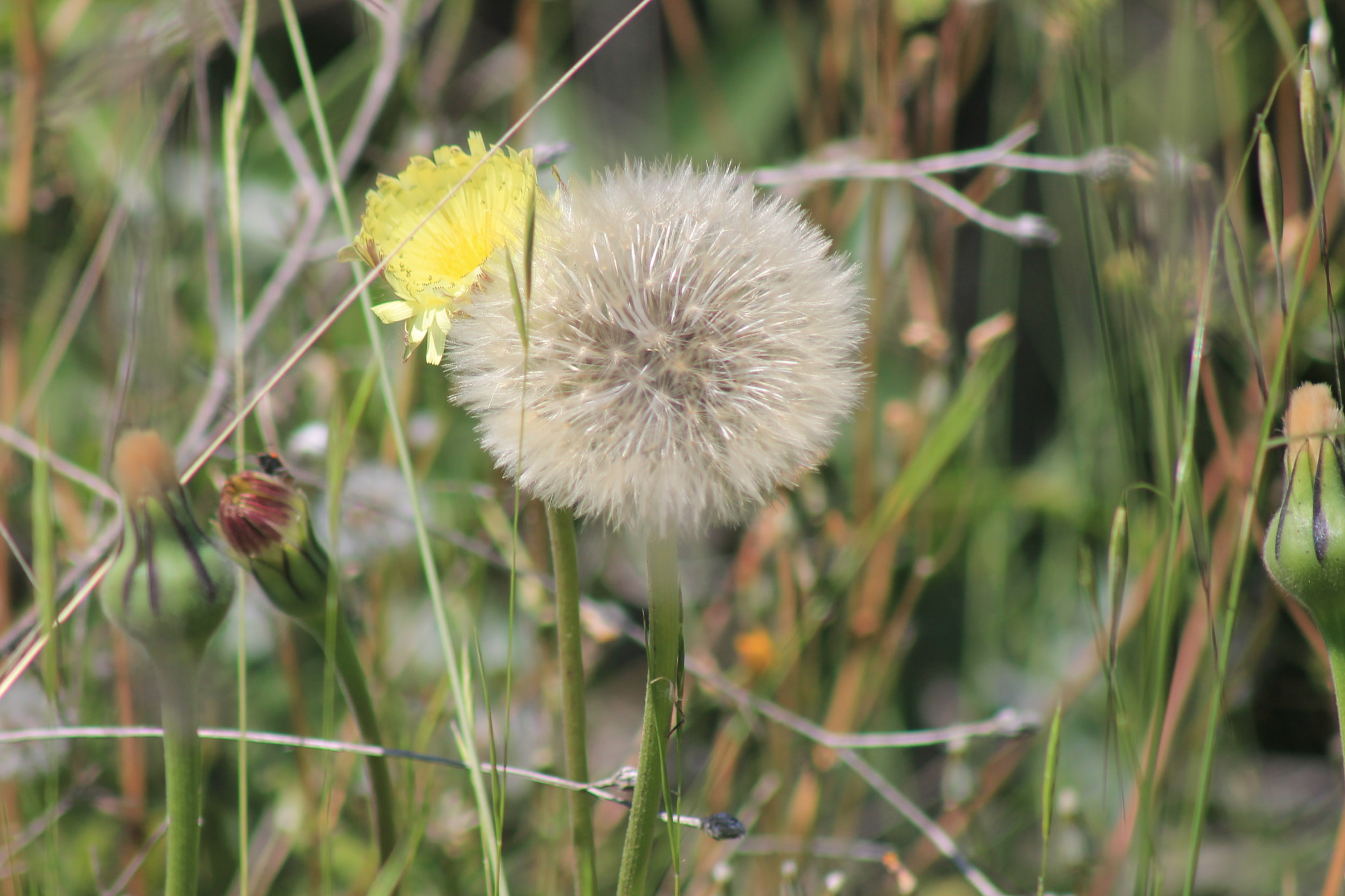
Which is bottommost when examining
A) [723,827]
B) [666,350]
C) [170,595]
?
[723,827]

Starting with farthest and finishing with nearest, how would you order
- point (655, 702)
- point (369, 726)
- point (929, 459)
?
1. point (929, 459)
2. point (369, 726)
3. point (655, 702)

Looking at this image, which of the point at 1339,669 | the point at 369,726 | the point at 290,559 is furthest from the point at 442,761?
the point at 1339,669

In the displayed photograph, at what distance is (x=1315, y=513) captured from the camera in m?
0.51

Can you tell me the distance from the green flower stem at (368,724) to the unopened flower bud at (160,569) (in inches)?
3.2

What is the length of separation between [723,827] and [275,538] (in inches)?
11.0

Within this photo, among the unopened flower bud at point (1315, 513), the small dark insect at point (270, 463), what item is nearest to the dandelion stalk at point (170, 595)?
the small dark insect at point (270, 463)

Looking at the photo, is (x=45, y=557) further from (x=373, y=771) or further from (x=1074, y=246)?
(x=1074, y=246)

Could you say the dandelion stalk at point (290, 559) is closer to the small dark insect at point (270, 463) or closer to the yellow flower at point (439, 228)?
the small dark insect at point (270, 463)

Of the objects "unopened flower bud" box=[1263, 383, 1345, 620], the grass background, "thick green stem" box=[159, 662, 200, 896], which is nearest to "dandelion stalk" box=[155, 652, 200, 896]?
"thick green stem" box=[159, 662, 200, 896]

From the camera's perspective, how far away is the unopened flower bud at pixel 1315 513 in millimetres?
501

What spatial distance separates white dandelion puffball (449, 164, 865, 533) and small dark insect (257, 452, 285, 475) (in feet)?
0.49

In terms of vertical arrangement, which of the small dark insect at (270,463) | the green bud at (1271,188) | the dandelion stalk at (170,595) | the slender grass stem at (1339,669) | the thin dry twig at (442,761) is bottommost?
the thin dry twig at (442,761)

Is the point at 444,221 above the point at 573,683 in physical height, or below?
above

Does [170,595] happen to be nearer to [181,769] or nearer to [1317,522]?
[181,769]
